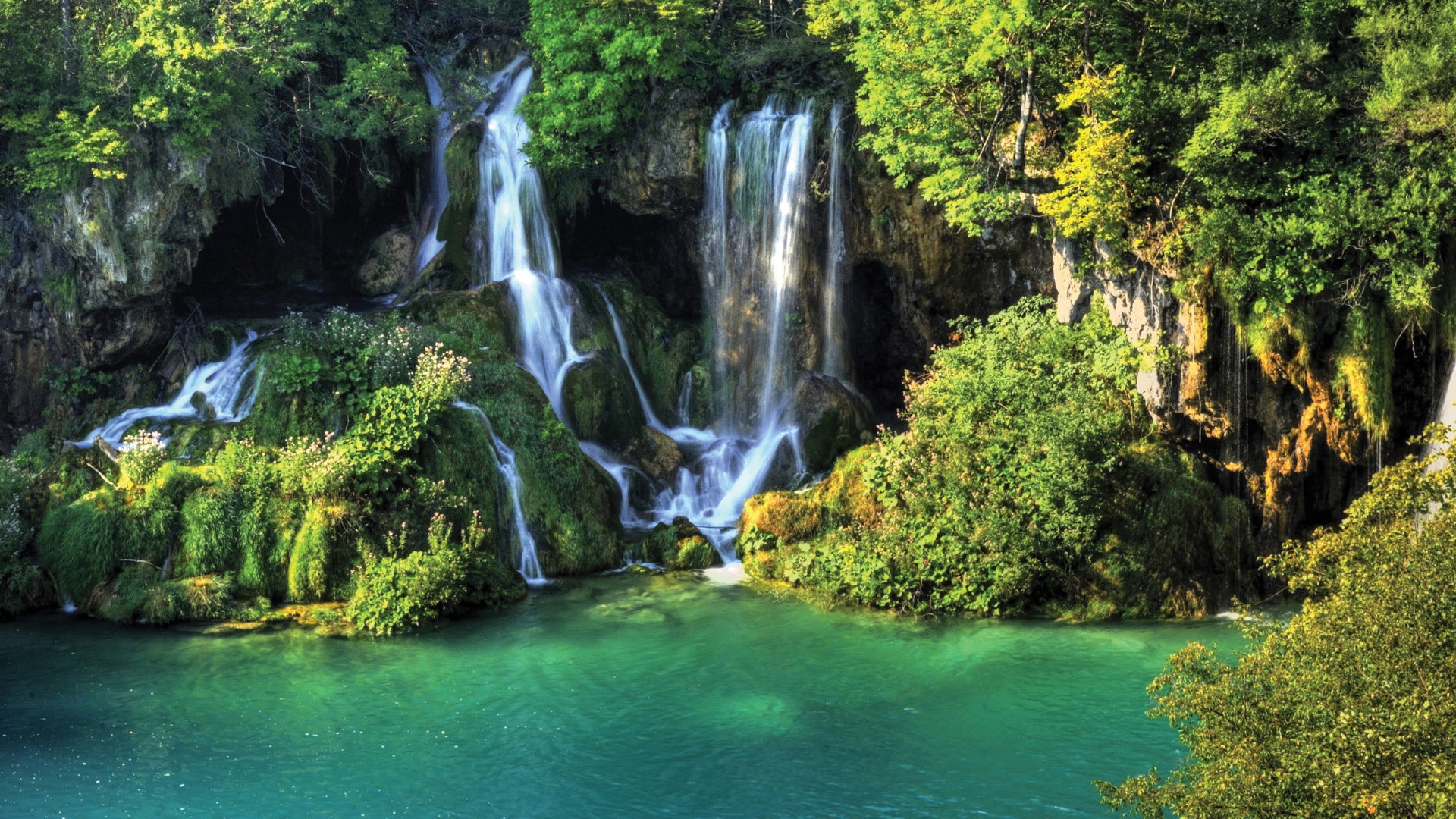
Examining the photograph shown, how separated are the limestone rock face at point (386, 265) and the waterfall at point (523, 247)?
1729mm

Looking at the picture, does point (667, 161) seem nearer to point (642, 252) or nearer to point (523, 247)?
point (642, 252)

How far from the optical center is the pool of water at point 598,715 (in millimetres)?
11367

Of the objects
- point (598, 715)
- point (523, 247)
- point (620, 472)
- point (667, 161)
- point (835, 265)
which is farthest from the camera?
point (523, 247)

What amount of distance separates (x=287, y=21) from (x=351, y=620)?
11.9 meters

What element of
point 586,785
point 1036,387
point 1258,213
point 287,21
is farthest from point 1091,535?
point 287,21

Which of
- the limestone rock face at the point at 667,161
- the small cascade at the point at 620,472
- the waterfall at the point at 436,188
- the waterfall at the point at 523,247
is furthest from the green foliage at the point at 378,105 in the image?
the small cascade at the point at 620,472

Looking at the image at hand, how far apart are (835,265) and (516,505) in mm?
7507

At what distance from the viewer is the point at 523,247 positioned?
75.7ft

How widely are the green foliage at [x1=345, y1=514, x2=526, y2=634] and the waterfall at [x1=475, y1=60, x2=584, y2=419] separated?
5.27m

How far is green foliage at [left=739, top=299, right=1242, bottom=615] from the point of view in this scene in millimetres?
16078

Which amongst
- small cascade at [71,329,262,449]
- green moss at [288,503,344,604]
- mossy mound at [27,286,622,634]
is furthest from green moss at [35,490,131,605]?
green moss at [288,503,344,604]

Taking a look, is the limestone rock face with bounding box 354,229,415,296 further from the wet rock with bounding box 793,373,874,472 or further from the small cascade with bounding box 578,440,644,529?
the wet rock with bounding box 793,373,874,472

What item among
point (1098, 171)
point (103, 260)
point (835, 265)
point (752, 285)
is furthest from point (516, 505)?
point (1098, 171)

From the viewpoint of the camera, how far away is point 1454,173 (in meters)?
15.4
